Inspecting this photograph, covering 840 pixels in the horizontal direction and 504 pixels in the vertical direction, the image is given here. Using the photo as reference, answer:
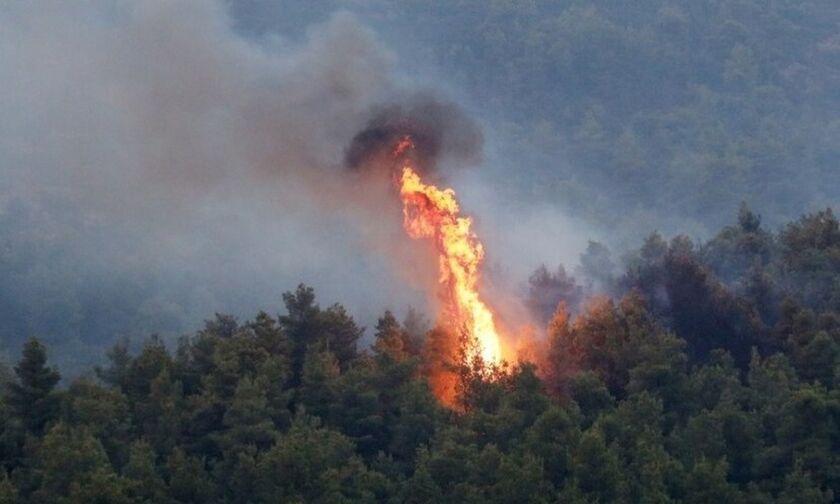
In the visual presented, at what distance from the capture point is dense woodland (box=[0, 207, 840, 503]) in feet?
160

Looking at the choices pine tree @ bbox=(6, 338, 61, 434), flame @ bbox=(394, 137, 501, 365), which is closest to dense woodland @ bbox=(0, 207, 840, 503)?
pine tree @ bbox=(6, 338, 61, 434)

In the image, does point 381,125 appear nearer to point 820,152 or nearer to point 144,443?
point 144,443

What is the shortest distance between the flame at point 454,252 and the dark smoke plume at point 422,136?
44.5 inches

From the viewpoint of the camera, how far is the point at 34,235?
135 metres

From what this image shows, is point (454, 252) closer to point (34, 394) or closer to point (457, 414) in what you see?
point (457, 414)

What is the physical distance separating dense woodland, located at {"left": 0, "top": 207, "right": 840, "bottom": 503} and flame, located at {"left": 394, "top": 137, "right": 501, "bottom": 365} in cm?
157

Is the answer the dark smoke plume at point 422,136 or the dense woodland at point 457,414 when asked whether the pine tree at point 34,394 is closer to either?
the dense woodland at point 457,414

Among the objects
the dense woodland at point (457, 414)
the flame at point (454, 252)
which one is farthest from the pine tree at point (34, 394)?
the flame at point (454, 252)

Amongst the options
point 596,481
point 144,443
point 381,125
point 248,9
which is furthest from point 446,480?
point 248,9

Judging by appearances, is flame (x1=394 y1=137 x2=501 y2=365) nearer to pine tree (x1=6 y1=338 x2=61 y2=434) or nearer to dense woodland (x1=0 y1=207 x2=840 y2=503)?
dense woodland (x1=0 y1=207 x2=840 y2=503)

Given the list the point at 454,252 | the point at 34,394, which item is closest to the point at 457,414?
the point at 454,252

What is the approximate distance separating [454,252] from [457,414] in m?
6.50

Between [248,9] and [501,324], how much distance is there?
11454cm

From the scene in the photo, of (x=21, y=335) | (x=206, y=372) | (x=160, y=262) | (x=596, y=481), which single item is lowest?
(x=596, y=481)
